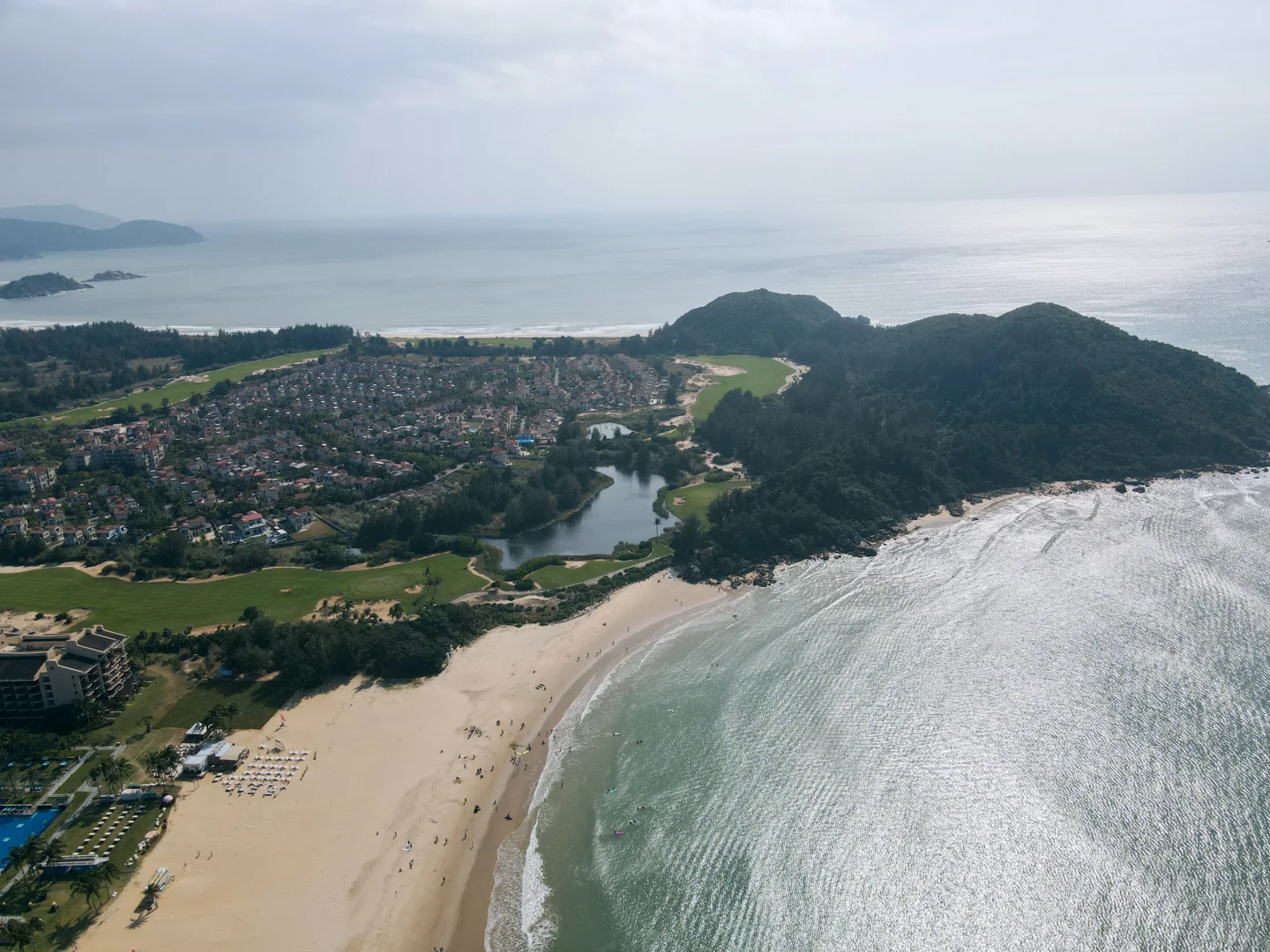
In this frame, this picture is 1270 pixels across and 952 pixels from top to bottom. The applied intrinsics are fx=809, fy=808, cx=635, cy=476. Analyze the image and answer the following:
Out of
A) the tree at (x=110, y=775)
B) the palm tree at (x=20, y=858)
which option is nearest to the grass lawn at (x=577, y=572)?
the tree at (x=110, y=775)

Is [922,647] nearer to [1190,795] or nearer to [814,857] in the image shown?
[1190,795]

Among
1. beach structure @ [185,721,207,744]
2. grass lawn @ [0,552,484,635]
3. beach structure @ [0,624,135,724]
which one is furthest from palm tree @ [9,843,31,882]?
grass lawn @ [0,552,484,635]

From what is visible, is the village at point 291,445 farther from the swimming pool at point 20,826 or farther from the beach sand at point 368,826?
the swimming pool at point 20,826

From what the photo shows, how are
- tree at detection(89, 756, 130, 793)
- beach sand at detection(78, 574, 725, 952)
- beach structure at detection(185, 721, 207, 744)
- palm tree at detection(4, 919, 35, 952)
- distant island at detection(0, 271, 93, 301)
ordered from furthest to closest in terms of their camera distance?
distant island at detection(0, 271, 93, 301)
beach structure at detection(185, 721, 207, 744)
tree at detection(89, 756, 130, 793)
beach sand at detection(78, 574, 725, 952)
palm tree at detection(4, 919, 35, 952)

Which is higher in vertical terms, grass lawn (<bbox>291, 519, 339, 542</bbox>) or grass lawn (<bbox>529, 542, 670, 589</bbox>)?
grass lawn (<bbox>291, 519, 339, 542</bbox>)

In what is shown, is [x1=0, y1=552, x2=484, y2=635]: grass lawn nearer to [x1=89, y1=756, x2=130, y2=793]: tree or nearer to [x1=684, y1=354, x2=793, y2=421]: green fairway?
[x1=89, y1=756, x2=130, y2=793]: tree

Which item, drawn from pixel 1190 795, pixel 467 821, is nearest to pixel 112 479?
pixel 467 821
